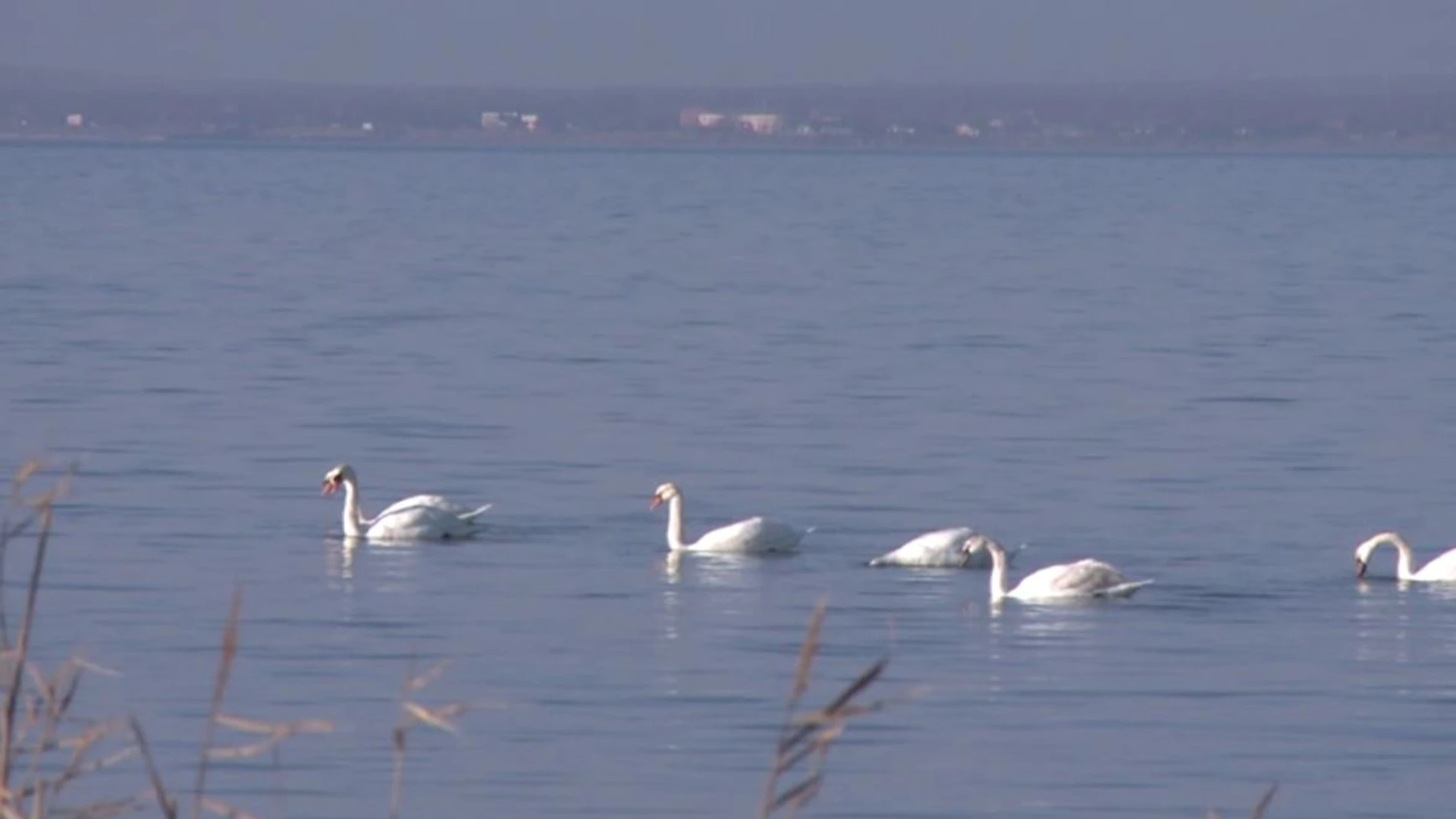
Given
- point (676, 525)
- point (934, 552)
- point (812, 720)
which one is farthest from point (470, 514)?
point (812, 720)

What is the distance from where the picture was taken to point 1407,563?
1683 centimetres

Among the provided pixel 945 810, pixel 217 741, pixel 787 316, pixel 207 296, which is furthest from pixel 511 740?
pixel 207 296

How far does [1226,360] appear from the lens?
3256cm

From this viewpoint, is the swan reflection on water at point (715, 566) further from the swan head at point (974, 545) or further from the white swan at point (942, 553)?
the swan head at point (974, 545)

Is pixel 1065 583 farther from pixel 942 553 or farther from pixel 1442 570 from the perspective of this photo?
pixel 1442 570

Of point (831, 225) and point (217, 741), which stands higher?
point (831, 225)

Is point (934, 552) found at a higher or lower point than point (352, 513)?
lower

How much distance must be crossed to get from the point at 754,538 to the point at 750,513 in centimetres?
259

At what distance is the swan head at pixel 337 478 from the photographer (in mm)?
18328

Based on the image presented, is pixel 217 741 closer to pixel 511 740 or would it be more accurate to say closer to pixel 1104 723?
pixel 511 740

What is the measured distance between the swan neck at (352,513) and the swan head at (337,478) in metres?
0.04

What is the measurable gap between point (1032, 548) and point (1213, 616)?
2813 millimetres

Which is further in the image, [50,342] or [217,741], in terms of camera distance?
[50,342]

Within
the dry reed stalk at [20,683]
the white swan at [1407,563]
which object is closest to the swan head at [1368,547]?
the white swan at [1407,563]
